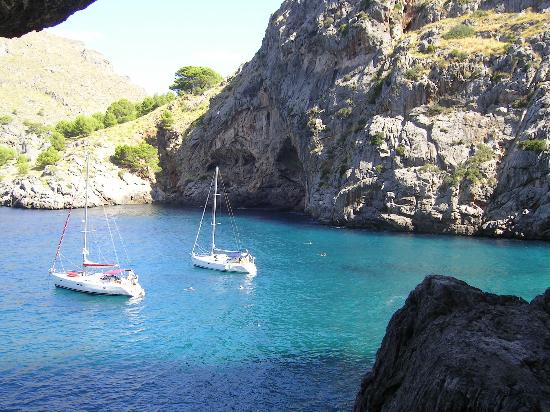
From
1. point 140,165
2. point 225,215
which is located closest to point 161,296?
point 225,215

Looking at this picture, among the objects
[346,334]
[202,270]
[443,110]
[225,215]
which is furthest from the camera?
[225,215]

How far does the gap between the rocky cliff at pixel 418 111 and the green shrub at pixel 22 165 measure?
63.9 m

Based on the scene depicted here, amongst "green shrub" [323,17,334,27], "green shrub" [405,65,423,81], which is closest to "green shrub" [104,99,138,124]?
"green shrub" [323,17,334,27]

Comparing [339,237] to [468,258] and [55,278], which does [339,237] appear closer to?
[468,258]

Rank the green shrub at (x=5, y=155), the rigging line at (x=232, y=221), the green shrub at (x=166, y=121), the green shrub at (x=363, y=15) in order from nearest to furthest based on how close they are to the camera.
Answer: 1. the rigging line at (x=232, y=221)
2. the green shrub at (x=363, y=15)
3. the green shrub at (x=166, y=121)
4. the green shrub at (x=5, y=155)

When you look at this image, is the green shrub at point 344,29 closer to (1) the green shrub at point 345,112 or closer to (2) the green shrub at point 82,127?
(1) the green shrub at point 345,112

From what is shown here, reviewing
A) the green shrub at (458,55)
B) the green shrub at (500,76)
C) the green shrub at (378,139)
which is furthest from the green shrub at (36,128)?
the green shrub at (500,76)

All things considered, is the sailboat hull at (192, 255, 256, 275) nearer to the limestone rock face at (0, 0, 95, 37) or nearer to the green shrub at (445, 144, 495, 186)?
the green shrub at (445, 144, 495, 186)

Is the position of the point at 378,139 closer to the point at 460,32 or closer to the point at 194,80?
the point at 460,32

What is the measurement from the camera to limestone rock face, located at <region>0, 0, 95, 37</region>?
8352 mm

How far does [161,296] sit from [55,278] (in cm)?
1119

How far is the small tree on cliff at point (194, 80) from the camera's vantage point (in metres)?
165

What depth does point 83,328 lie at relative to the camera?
3956 cm

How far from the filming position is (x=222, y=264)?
59.2m
